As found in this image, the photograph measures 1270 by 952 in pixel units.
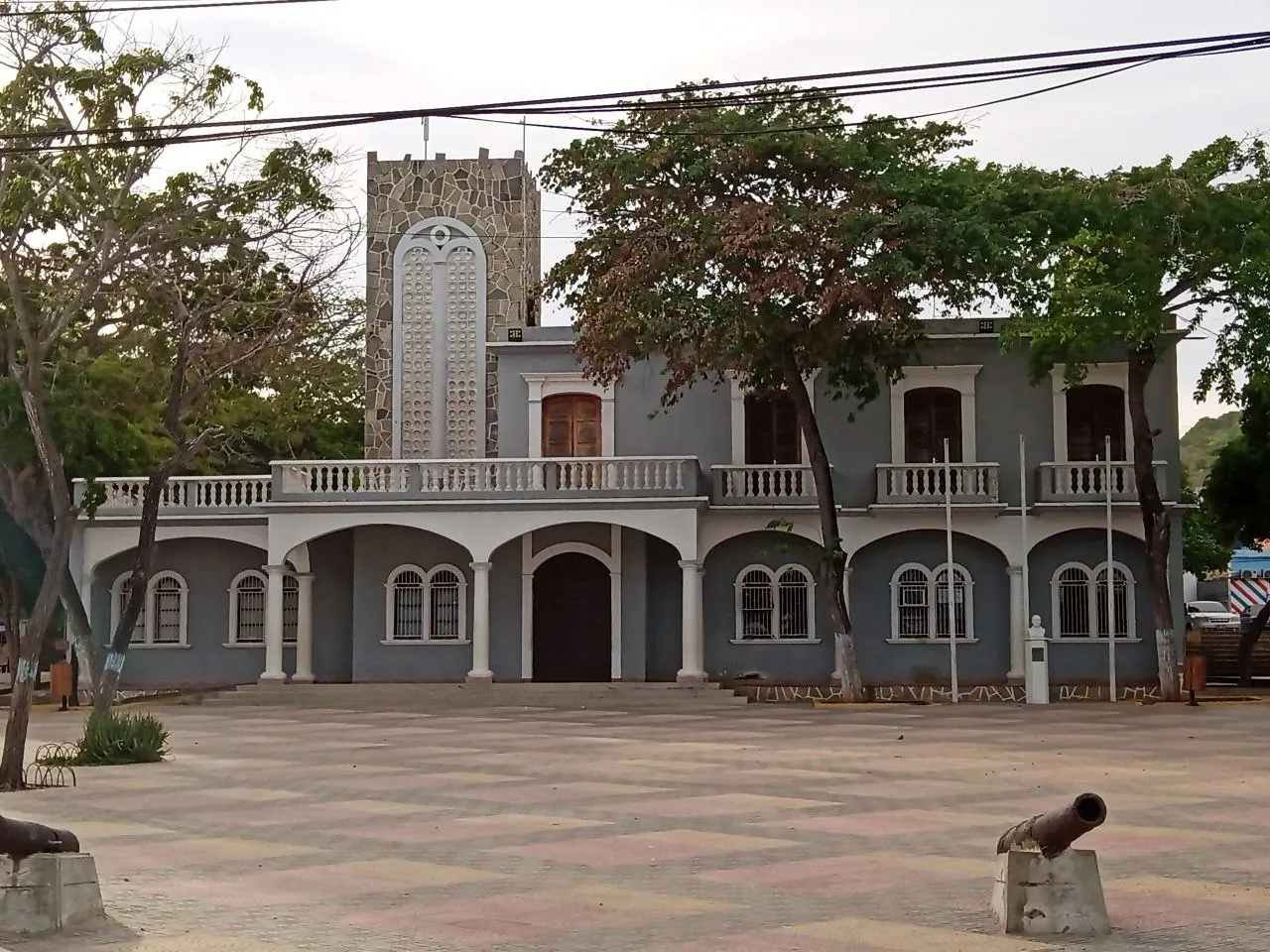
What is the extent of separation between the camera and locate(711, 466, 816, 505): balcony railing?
30.0 m

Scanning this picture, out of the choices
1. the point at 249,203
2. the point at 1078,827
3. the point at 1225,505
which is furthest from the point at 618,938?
the point at 1225,505

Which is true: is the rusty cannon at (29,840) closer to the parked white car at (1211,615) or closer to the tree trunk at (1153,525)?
the tree trunk at (1153,525)

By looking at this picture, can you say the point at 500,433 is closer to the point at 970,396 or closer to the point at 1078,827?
the point at 970,396

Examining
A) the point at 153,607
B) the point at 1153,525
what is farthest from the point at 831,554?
the point at 153,607

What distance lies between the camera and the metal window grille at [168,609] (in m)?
32.0

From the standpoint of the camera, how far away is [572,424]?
1225 inches

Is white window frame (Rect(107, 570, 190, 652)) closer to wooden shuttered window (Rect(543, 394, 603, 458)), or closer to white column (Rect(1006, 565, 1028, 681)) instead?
wooden shuttered window (Rect(543, 394, 603, 458))

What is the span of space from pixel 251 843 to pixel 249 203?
28.8 feet

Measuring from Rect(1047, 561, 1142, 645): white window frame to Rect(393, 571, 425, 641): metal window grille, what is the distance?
11382 millimetres

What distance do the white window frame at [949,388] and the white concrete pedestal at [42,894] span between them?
2338 centimetres

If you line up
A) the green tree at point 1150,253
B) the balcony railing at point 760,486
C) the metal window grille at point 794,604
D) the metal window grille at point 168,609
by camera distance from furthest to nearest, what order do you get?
the metal window grille at point 168,609 → the metal window grille at point 794,604 → the balcony railing at point 760,486 → the green tree at point 1150,253

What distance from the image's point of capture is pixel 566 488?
2945 cm

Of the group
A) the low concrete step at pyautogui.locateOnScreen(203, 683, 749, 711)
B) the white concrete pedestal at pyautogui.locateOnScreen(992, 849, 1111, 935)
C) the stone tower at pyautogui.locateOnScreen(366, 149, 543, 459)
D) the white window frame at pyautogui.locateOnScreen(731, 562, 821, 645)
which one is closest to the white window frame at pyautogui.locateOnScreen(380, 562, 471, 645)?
the low concrete step at pyautogui.locateOnScreen(203, 683, 749, 711)

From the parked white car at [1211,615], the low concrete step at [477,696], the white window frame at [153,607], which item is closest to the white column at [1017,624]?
the low concrete step at [477,696]
